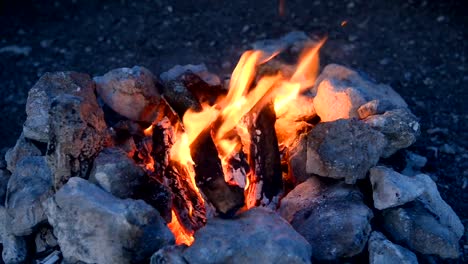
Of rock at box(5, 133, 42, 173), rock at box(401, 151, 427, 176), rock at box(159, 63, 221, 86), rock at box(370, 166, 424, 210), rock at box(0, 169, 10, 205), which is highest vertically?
rock at box(159, 63, 221, 86)

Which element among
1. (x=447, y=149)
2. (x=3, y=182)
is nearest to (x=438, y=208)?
(x=447, y=149)

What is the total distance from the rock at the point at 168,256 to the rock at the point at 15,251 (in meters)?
0.72

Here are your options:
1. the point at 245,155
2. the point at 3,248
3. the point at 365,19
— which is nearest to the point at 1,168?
the point at 3,248

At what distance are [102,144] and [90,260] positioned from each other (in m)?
0.45

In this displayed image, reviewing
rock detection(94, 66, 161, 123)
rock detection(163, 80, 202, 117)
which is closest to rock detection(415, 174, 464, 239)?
rock detection(163, 80, 202, 117)

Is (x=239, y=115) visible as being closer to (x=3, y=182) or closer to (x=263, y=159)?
(x=263, y=159)

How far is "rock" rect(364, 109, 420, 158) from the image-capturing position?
1.96 metres

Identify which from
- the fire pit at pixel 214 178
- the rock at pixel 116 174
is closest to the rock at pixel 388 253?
the fire pit at pixel 214 178

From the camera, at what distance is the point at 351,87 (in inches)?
89.4

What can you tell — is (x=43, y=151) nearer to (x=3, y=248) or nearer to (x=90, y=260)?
(x=3, y=248)

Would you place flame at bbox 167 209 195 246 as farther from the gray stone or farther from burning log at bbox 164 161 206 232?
the gray stone

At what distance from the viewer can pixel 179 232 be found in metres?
1.90

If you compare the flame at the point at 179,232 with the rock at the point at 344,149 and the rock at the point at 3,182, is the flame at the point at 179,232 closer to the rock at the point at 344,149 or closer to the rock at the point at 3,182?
the rock at the point at 344,149

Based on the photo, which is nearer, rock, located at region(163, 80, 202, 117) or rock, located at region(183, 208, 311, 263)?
rock, located at region(183, 208, 311, 263)
